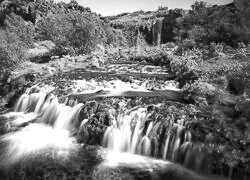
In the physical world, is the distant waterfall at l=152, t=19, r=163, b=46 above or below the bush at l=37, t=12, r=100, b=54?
above

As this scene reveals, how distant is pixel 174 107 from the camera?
11.9 m

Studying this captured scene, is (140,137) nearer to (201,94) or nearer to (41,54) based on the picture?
(201,94)

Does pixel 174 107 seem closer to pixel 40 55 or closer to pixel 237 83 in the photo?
pixel 237 83

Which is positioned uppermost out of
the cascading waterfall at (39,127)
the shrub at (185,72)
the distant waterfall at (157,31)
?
the distant waterfall at (157,31)

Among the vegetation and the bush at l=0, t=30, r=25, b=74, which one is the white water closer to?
the vegetation

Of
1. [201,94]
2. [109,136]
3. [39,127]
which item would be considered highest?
[201,94]

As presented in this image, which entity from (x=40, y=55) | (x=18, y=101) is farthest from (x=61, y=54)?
(x=18, y=101)

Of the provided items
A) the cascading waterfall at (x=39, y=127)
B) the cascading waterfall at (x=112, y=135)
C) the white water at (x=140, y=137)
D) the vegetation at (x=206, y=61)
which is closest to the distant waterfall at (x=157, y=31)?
the vegetation at (x=206, y=61)

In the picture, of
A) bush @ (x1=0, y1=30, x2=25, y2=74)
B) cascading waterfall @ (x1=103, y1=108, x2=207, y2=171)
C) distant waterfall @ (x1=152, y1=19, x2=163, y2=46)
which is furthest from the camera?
distant waterfall @ (x1=152, y1=19, x2=163, y2=46)

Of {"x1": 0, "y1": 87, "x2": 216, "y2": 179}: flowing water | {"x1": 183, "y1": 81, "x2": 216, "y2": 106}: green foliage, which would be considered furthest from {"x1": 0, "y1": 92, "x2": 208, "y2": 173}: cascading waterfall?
{"x1": 183, "y1": 81, "x2": 216, "y2": 106}: green foliage

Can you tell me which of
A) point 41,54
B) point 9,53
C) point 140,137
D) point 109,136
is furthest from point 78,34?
point 140,137

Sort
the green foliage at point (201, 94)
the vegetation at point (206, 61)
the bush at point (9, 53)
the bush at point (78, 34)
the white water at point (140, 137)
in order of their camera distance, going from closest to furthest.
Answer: the vegetation at point (206, 61), the white water at point (140, 137), the green foliage at point (201, 94), the bush at point (9, 53), the bush at point (78, 34)

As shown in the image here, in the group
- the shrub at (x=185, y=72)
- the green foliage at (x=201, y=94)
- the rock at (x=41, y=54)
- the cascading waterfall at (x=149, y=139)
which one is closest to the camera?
the cascading waterfall at (x=149, y=139)

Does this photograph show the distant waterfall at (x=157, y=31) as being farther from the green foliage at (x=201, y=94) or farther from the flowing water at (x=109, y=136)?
the flowing water at (x=109, y=136)
